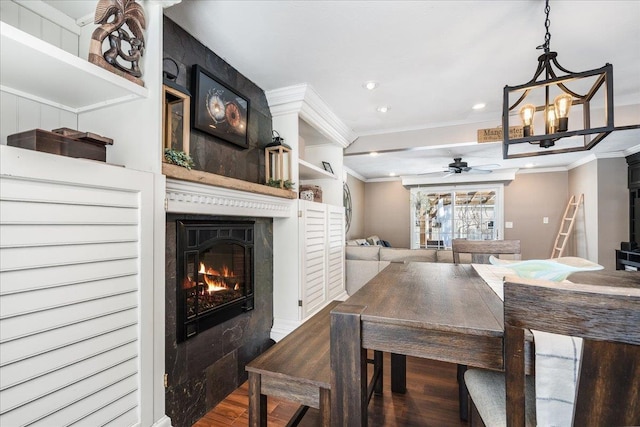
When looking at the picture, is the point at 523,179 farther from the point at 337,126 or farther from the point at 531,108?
the point at 531,108

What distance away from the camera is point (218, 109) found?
1.99m

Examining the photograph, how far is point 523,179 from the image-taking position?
6.34 meters

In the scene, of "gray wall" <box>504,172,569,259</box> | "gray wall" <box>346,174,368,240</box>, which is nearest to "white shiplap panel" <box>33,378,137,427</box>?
"gray wall" <box>346,174,368,240</box>

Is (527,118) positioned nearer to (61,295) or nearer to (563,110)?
(563,110)

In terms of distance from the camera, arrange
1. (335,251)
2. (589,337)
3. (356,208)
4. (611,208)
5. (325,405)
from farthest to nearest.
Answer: (356,208)
(611,208)
(335,251)
(325,405)
(589,337)

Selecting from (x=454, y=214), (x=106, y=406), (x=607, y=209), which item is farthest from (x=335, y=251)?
(x=454, y=214)

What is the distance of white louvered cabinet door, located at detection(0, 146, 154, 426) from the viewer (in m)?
0.82

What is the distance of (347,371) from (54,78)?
1.46m

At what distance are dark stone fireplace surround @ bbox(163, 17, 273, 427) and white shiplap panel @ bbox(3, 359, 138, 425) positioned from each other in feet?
1.46

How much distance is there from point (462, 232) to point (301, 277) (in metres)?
5.49

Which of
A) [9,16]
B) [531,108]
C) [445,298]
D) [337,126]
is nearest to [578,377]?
[445,298]

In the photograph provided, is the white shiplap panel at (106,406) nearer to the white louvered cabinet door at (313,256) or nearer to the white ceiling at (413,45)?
the white louvered cabinet door at (313,256)

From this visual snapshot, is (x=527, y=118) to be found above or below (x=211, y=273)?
above

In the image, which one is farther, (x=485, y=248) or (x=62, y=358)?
(x=485, y=248)
